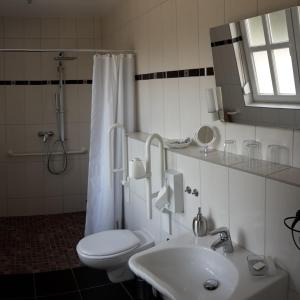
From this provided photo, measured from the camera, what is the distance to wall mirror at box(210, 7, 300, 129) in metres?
1.82

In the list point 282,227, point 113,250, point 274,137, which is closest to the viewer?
point 282,227

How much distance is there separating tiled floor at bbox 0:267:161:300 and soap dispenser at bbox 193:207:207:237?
81 cm

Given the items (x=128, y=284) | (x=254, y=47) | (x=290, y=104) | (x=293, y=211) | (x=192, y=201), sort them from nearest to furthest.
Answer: (x=293, y=211) → (x=290, y=104) → (x=254, y=47) → (x=192, y=201) → (x=128, y=284)

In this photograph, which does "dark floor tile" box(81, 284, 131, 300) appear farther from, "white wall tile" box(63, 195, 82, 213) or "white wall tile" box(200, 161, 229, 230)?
"white wall tile" box(63, 195, 82, 213)

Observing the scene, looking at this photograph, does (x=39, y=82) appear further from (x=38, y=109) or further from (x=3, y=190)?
(x=3, y=190)

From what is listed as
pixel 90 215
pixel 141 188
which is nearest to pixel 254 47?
pixel 141 188

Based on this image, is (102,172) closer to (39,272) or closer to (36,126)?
(39,272)

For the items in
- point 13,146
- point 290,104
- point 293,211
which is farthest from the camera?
point 13,146

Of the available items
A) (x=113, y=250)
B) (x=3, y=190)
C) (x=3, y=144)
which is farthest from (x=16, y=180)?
(x=113, y=250)

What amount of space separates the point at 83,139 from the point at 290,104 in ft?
10.9

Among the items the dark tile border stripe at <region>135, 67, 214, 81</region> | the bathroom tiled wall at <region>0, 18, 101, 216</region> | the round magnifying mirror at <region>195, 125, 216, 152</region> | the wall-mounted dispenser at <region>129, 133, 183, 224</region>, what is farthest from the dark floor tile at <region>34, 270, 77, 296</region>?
the dark tile border stripe at <region>135, 67, 214, 81</region>

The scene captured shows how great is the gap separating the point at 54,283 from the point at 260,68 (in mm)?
2288

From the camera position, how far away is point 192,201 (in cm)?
242

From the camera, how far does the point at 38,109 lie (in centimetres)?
469
